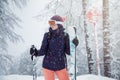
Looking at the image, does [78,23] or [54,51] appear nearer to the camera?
[54,51]

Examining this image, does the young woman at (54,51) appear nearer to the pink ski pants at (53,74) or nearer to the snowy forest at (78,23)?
the pink ski pants at (53,74)

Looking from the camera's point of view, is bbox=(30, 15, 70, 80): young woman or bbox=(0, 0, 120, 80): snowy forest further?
bbox=(0, 0, 120, 80): snowy forest

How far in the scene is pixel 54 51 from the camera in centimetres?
615

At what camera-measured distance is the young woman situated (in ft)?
20.1

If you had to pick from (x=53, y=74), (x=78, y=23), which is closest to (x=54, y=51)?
(x=53, y=74)

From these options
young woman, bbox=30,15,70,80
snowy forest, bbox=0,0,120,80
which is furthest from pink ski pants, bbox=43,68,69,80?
snowy forest, bbox=0,0,120,80

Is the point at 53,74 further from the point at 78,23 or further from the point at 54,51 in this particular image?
the point at 78,23

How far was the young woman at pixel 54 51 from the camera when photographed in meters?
6.11

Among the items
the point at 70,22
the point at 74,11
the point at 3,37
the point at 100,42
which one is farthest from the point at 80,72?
the point at 3,37

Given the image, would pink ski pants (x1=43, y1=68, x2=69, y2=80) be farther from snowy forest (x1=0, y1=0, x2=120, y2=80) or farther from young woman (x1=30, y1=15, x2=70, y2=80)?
snowy forest (x1=0, y1=0, x2=120, y2=80)

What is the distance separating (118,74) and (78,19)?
5.46 meters

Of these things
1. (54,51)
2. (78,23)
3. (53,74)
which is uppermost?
(78,23)

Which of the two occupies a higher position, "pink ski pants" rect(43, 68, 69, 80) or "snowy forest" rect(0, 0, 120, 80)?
"snowy forest" rect(0, 0, 120, 80)

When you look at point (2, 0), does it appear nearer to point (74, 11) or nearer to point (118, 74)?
point (74, 11)
